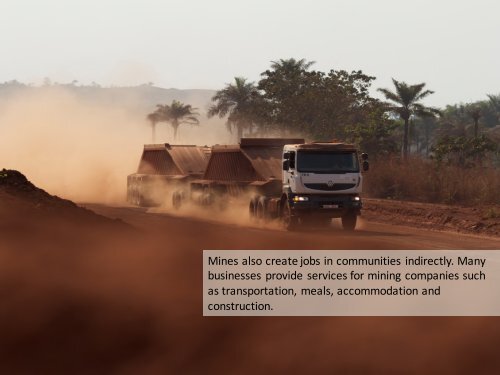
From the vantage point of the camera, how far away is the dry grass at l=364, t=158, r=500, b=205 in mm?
36281

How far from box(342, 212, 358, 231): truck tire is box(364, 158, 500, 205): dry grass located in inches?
368

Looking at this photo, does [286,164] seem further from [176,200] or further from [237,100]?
[237,100]

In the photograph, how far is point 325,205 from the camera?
26562mm

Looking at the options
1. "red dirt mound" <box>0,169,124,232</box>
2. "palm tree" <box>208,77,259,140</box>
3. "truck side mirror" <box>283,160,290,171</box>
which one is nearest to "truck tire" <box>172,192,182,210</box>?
"truck side mirror" <box>283,160,290,171</box>

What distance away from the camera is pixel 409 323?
43.8 ft

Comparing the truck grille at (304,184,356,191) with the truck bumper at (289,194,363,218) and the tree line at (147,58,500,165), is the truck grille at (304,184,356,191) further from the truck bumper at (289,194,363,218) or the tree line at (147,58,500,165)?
the tree line at (147,58,500,165)

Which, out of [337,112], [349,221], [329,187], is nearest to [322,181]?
[329,187]

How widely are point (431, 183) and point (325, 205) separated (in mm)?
14444

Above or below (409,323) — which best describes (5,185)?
above

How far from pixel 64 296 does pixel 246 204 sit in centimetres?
1761

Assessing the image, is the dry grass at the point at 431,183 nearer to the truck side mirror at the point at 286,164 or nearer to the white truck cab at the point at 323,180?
the white truck cab at the point at 323,180

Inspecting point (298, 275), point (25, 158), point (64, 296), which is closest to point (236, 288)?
point (298, 275)

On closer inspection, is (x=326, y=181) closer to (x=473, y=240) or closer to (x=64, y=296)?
(x=473, y=240)

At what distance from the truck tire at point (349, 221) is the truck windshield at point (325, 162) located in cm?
176
